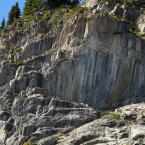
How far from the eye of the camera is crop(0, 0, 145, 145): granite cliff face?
81.8 m

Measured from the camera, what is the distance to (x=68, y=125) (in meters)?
83.1

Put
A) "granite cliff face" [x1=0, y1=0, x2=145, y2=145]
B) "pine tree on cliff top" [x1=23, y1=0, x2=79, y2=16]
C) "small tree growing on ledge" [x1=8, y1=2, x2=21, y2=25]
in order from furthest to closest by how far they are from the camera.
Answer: "small tree growing on ledge" [x1=8, y1=2, x2=21, y2=25], "pine tree on cliff top" [x1=23, y1=0, x2=79, y2=16], "granite cliff face" [x1=0, y1=0, x2=145, y2=145]

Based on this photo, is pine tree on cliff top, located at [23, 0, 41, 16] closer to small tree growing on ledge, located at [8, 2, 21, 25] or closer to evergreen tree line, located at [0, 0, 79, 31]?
evergreen tree line, located at [0, 0, 79, 31]

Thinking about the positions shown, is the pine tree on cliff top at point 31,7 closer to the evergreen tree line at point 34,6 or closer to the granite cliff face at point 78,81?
the evergreen tree line at point 34,6

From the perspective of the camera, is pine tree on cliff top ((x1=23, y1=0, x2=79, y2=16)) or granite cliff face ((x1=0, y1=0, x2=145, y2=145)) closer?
granite cliff face ((x1=0, y1=0, x2=145, y2=145))

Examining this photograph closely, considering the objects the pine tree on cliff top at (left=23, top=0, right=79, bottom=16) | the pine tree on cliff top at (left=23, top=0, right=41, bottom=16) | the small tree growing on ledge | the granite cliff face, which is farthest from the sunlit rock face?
the small tree growing on ledge

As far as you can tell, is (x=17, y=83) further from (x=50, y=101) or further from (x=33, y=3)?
(x=33, y=3)

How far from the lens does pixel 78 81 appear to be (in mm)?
89688

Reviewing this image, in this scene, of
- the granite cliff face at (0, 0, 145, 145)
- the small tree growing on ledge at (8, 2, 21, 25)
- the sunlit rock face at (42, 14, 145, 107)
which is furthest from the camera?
the small tree growing on ledge at (8, 2, 21, 25)

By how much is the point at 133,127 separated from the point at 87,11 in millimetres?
21764

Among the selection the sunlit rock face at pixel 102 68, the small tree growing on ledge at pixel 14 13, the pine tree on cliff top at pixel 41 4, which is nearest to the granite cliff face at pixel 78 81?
the sunlit rock face at pixel 102 68

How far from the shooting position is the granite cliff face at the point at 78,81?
268 feet

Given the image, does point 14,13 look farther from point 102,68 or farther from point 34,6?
point 102,68

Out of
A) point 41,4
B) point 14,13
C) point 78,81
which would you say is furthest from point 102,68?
point 14,13
